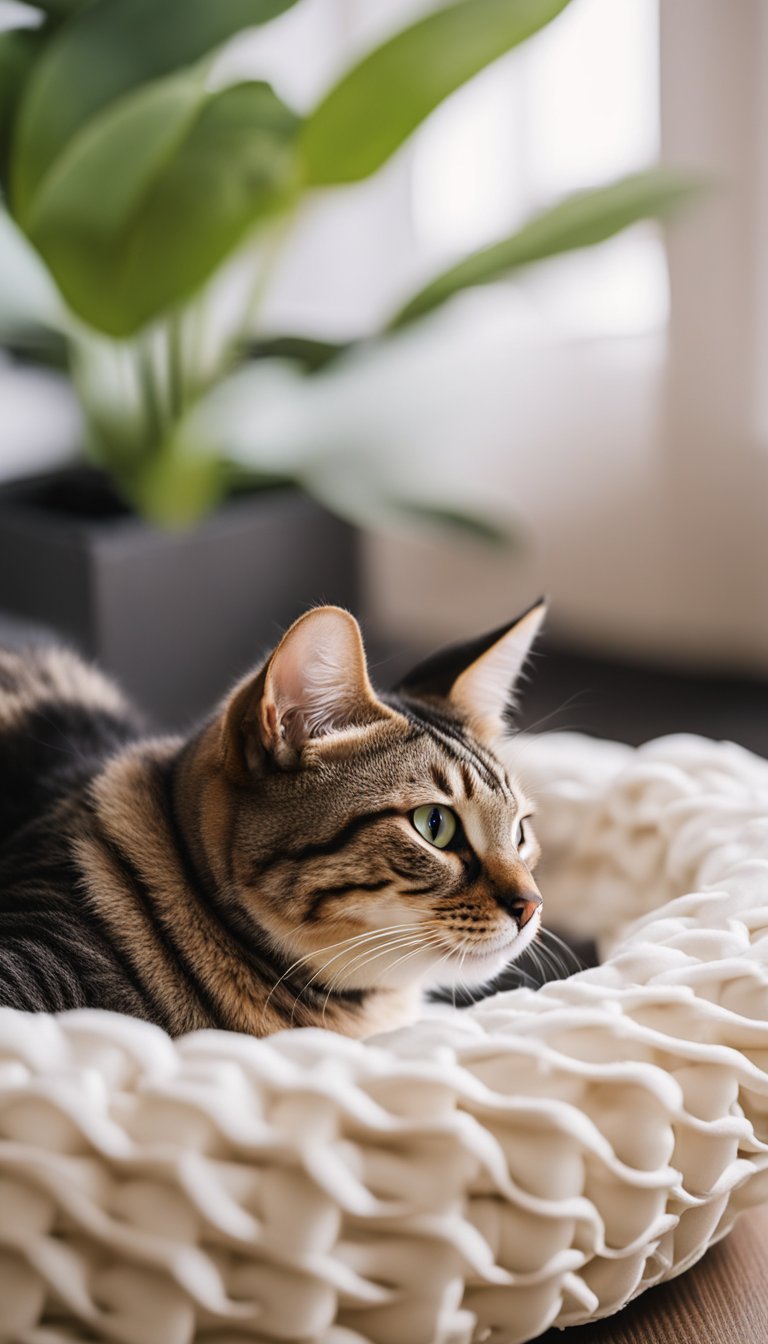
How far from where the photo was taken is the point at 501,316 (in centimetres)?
235

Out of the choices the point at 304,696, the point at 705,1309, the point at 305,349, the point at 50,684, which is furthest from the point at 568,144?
the point at 705,1309

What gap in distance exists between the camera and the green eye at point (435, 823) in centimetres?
78

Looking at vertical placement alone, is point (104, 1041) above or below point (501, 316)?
above

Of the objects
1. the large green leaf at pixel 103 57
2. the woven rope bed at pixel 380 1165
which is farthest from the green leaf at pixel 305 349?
the woven rope bed at pixel 380 1165

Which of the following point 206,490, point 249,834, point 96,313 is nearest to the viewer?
point 249,834

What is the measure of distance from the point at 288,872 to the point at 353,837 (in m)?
0.04

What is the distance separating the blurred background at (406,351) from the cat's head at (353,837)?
0.70m

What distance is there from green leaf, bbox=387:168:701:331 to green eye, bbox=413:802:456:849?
3.16 feet

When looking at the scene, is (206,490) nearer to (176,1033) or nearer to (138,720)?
(138,720)

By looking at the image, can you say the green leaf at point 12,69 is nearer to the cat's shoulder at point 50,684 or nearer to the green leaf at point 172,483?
the green leaf at point 172,483

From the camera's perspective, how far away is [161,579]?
1.76 meters

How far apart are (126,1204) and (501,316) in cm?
202

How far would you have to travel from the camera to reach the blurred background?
1.40m

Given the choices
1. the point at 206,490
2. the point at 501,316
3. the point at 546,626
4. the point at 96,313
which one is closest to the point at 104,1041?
the point at 96,313
